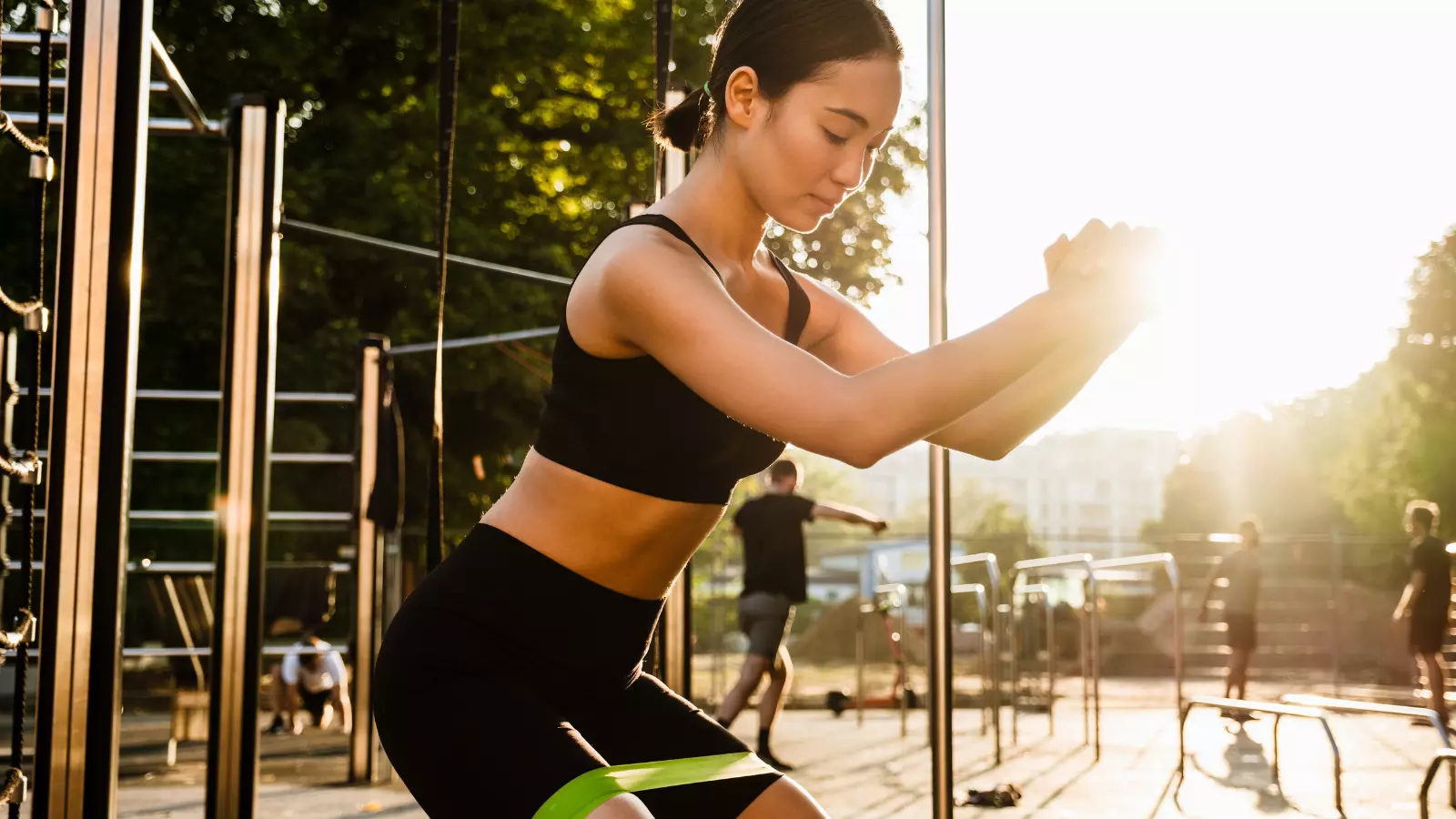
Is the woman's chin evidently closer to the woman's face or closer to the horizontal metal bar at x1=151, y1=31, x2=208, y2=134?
the woman's face

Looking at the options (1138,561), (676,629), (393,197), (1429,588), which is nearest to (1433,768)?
(676,629)

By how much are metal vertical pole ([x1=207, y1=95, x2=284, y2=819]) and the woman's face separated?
307 cm

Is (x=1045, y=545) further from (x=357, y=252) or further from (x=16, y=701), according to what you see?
(x=16, y=701)

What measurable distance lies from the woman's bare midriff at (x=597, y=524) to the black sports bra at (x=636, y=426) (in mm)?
14

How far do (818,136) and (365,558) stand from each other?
5898mm

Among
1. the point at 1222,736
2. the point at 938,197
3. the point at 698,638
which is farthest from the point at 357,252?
the point at 938,197

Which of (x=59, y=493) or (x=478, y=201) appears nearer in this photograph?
(x=59, y=493)

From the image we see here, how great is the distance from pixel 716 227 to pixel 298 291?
13851 millimetres

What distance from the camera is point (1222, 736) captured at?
35.4 ft

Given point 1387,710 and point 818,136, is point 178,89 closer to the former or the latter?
point 818,136

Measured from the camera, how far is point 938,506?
6.57 feet

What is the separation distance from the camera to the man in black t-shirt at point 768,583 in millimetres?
7871

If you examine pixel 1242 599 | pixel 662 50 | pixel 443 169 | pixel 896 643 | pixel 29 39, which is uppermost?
pixel 29 39

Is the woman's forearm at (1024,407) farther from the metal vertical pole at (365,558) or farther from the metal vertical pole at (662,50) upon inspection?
the metal vertical pole at (365,558)
